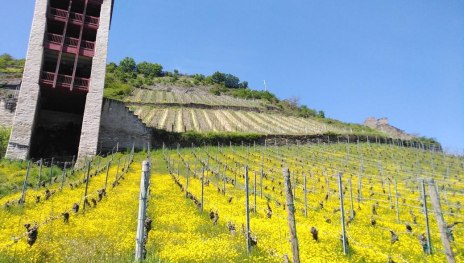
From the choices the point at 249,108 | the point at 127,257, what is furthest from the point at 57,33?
the point at 249,108

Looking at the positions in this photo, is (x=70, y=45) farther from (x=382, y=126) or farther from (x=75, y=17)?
(x=382, y=126)

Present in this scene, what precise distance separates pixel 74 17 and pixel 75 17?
0.12 meters

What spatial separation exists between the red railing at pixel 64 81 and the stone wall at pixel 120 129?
4.54 meters

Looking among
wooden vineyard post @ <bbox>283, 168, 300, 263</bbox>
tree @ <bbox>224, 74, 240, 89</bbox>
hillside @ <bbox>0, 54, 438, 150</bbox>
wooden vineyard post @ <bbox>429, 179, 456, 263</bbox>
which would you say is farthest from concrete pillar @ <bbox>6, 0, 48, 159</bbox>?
tree @ <bbox>224, 74, 240, 89</bbox>

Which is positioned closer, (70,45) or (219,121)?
(70,45)

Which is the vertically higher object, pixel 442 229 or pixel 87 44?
pixel 87 44

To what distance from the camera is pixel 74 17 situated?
4575 centimetres

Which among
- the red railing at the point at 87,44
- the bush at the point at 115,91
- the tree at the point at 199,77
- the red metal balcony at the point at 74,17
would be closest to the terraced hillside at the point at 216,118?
the bush at the point at 115,91

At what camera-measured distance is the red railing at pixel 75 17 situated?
45.0 meters

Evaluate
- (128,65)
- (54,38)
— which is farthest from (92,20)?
(128,65)

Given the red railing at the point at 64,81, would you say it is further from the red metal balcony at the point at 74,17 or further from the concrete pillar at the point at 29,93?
the red metal balcony at the point at 74,17

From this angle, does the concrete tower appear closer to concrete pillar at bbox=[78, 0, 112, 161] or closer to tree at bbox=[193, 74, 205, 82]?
concrete pillar at bbox=[78, 0, 112, 161]

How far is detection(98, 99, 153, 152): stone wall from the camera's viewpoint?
46.9m

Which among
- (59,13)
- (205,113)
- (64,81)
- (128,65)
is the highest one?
(128,65)
